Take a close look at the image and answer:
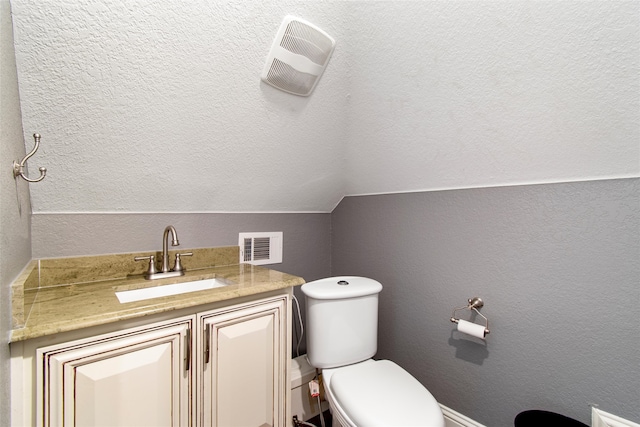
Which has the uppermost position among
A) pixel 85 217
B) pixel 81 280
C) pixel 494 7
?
pixel 494 7

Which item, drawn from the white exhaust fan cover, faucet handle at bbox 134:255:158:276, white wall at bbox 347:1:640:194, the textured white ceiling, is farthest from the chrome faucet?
white wall at bbox 347:1:640:194

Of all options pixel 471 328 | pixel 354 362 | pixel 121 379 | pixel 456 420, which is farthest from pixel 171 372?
pixel 456 420

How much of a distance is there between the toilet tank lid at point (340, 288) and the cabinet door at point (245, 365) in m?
0.17

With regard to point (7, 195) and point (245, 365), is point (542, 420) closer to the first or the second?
point (245, 365)

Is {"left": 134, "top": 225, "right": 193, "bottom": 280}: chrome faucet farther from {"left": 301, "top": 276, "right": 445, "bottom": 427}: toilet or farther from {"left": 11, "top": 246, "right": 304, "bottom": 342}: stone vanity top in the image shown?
{"left": 301, "top": 276, "right": 445, "bottom": 427}: toilet

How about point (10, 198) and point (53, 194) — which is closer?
point (10, 198)

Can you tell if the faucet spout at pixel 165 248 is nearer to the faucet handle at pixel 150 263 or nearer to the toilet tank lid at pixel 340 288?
the faucet handle at pixel 150 263

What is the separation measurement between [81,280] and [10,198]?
611mm

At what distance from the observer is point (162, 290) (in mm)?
1315

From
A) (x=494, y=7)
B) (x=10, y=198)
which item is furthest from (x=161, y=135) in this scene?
(x=494, y=7)

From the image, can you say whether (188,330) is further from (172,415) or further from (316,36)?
(316,36)

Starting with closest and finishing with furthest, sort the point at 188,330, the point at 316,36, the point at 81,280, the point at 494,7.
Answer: the point at 494,7 → the point at 188,330 → the point at 316,36 → the point at 81,280

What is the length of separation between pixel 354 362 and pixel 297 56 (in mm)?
1478

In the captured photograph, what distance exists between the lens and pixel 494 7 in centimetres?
91
